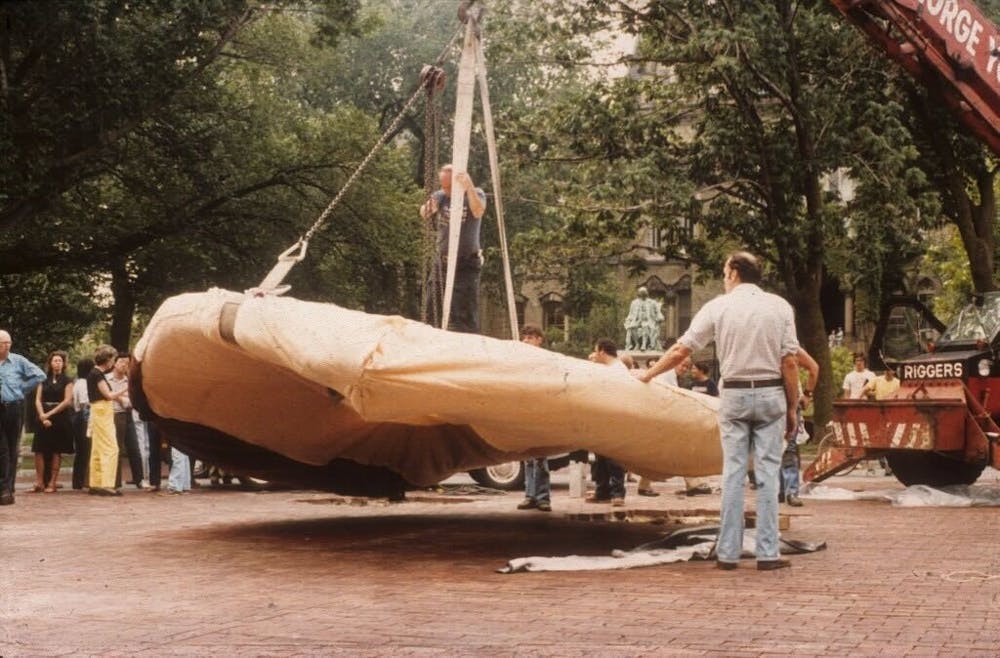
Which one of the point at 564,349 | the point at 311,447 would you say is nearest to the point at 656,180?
the point at 311,447

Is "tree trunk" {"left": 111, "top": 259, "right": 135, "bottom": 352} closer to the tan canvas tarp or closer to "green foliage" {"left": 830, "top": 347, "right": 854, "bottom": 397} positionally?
"green foliage" {"left": 830, "top": 347, "right": 854, "bottom": 397}

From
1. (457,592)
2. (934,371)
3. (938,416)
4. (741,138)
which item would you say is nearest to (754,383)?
(457,592)

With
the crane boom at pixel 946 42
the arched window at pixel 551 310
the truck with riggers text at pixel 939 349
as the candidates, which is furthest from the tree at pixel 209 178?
the arched window at pixel 551 310

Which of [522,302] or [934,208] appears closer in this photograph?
[934,208]

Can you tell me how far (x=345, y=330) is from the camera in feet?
31.3

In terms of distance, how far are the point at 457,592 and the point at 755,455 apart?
7.59ft

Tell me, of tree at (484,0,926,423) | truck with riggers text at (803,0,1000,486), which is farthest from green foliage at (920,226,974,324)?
truck with riggers text at (803,0,1000,486)

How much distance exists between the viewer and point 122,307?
116 feet

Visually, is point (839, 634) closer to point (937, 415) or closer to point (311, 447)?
point (311, 447)

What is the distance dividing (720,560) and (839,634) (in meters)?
2.80

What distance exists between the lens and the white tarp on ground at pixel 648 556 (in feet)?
29.8

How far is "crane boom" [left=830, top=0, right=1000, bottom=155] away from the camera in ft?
56.7

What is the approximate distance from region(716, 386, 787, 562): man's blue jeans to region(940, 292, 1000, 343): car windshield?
9.59 m

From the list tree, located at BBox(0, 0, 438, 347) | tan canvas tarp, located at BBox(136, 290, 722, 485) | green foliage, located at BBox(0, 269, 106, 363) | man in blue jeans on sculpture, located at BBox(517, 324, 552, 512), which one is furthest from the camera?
green foliage, located at BBox(0, 269, 106, 363)
